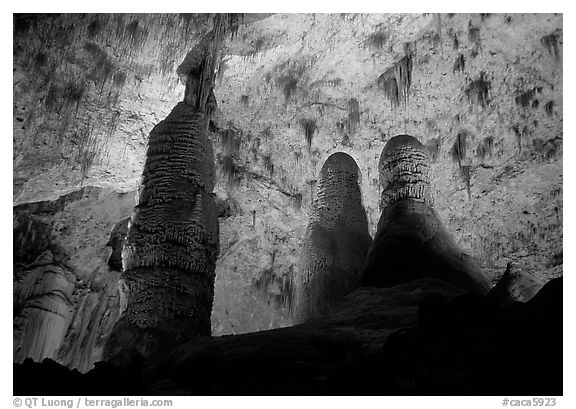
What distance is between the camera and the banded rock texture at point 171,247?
21.1 feet

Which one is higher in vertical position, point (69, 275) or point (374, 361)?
point (69, 275)

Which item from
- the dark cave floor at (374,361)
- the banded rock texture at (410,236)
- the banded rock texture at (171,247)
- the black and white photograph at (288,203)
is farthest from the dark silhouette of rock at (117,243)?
the dark cave floor at (374,361)

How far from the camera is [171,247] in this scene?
22.7ft

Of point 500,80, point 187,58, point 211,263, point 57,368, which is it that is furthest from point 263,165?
point 57,368

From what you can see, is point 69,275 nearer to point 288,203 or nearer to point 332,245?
point 288,203

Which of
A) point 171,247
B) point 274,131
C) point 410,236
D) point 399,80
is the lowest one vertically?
point 171,247

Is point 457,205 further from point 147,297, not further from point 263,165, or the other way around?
point 147,297

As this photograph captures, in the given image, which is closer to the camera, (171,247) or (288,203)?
(171,247)

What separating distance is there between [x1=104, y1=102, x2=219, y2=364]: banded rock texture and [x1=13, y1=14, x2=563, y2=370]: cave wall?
1.94 m

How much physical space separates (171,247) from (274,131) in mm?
5369

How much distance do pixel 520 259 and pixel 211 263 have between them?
6.78 metres

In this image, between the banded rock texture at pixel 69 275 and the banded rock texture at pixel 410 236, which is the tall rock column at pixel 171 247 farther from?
the banded rock texture at pixel 69 275

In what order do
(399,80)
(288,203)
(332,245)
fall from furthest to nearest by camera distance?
(288,203) → (399,80) → (332,245)

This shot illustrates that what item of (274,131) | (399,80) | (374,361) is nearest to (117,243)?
(274,131)
